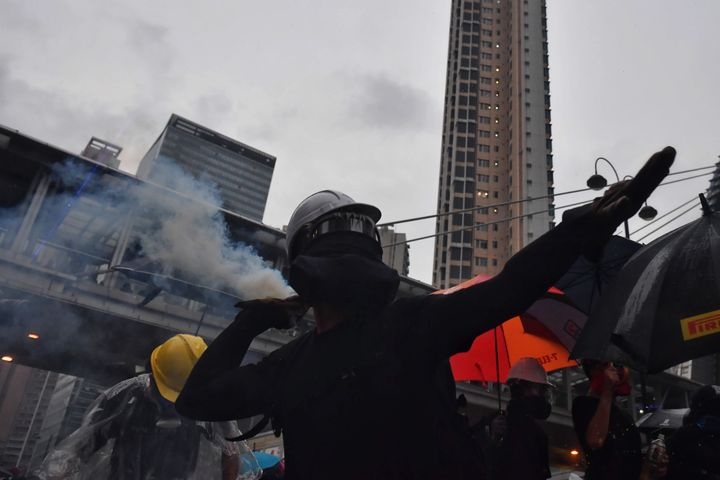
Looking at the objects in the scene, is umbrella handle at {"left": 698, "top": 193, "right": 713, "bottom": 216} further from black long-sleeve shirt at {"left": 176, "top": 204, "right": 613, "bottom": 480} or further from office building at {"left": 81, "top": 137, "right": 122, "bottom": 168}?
office building at {"left": 81, "top": 137, "right": 122, "bottom": 168}

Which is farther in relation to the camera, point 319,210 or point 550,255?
point 319,210

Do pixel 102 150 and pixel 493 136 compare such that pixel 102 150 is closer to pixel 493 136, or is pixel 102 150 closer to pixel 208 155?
pixel 208 155

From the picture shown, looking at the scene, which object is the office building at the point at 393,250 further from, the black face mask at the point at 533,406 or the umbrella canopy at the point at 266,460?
the black face mask at the point at 533,406

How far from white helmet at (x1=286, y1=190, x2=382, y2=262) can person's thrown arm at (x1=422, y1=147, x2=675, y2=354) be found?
1.42 feet

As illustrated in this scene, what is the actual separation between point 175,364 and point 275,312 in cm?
226

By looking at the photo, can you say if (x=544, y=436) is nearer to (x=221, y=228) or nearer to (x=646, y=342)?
(x=646, y=342)

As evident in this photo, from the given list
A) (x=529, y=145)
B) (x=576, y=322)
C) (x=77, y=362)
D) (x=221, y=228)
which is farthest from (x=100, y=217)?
(x=529, y=145)

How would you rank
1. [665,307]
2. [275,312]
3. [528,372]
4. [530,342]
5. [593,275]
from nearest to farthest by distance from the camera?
[275,312] → [665,307] → [528,372] → [593,275] → [530,342]

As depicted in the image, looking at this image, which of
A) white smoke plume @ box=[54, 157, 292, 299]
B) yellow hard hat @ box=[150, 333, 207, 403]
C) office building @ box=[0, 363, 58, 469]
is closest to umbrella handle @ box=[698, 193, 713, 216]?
yellow hard hat @ box=[150, 333, 207, 403]

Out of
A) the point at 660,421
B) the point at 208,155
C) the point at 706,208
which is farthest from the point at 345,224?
the point at 208,155

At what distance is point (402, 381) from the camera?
1168mm

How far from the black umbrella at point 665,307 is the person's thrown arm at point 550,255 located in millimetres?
1680

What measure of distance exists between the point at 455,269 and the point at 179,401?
72312 millimetres

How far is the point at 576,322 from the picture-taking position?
4.42m
